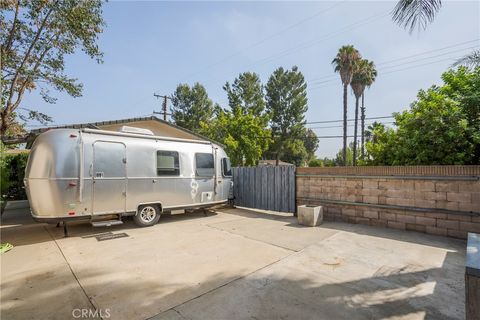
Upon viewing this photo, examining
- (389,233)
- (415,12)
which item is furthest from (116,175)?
(415,12)

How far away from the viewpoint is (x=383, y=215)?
6.94m

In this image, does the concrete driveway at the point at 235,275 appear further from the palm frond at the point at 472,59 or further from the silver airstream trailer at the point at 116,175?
the palm frond at the point at 472,59

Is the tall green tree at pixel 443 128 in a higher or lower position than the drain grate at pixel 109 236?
higher

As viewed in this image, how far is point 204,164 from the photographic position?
341 inches

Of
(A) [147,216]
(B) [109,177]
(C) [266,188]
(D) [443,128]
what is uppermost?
(D) [443,128]

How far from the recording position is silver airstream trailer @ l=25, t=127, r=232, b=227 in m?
5.72

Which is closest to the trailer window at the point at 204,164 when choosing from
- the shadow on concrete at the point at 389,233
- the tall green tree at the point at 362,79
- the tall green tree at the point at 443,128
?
the shadow on concrete at the point at 389,233

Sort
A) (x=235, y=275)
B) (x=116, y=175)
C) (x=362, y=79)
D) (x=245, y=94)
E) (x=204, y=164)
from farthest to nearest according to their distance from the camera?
(x=245, y=94) → (x=362, y=79) → (x=204, y=164) → (x=116, y=175) → (x=235, y=275)

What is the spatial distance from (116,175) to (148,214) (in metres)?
1.53

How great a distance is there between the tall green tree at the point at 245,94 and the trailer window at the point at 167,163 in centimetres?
2371

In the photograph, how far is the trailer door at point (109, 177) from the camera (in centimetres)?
634

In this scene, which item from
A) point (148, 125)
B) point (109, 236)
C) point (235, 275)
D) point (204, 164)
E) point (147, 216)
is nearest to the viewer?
point (235, 275)

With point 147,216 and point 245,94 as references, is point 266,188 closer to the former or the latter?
point 147,216

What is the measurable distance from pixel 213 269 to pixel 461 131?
23.7 ft
